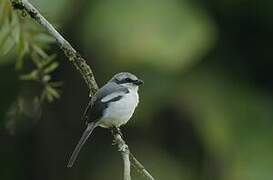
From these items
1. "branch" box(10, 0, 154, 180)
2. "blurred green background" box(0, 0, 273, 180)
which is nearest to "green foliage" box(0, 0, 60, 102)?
"branch" box(10, 0, 154, 180)

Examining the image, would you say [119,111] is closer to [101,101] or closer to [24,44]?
[101,101]

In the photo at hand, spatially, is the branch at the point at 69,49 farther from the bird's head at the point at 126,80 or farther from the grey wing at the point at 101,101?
the bird's head at the point at 126,80

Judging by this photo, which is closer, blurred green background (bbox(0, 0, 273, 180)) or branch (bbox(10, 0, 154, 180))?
branch (bbox(10, 0, 154, 180))

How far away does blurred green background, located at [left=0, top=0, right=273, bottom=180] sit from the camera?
21.8 ft

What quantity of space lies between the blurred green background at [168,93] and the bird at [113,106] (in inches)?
123

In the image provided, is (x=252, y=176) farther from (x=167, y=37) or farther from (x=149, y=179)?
(x=149, y=179)

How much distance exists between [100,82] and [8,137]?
52.1 inches

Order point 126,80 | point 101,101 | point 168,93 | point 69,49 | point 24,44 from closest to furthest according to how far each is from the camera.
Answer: point 69,49 → point 101,101 → point 24,44 → point 126,80 → point 168,93

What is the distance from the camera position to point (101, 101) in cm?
304

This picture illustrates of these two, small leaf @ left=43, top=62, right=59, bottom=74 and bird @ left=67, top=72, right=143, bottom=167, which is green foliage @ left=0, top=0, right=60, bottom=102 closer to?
small leaf @ left=43, top=62, right=59, bottom=74

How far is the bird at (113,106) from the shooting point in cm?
309

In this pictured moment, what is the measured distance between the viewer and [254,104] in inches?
294

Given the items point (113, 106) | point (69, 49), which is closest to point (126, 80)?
point (113, 106)

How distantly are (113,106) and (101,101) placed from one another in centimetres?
17
